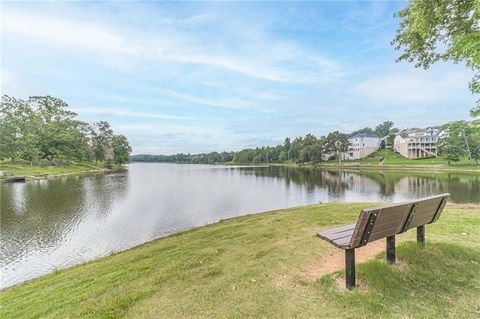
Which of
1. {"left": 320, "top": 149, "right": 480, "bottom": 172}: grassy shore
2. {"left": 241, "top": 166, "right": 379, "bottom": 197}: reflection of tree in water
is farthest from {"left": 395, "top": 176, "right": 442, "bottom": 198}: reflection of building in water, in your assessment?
{"left": 320, "top": 149, "right": 480, "bottom": 172}: grassy shore

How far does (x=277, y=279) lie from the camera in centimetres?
436

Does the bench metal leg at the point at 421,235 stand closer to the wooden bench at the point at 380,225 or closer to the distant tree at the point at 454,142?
the wooden bench at the point at 380,225

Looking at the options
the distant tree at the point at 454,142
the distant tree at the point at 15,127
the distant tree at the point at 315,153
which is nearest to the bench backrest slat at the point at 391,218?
the distant tree at the point at 15,127

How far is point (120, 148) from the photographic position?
92750 mm

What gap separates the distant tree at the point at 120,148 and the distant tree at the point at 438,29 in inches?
3684

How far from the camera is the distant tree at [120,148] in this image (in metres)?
90.9

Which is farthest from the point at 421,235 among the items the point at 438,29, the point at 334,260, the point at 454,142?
the point at 454,142

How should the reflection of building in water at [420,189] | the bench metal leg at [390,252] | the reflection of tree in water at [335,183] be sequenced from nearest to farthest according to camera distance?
the bench metal leg at [390,252]
the reflection of building in water at [420,189]
the reflection of tree in water at [335,183]

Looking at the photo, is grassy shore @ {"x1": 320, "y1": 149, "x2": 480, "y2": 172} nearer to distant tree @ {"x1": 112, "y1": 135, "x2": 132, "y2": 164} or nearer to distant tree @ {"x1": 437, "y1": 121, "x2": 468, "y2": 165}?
distant tree @ {"x1": 437, "y1": 121, "x2": 468, "y2": 165}

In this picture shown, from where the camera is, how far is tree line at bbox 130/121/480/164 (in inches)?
2453

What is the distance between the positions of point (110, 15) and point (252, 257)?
717 inches

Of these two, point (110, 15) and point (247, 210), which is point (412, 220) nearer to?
point (247, 210)

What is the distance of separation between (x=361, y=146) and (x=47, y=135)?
9764cm

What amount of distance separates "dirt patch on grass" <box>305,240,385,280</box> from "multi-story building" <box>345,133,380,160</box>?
102304 mm
